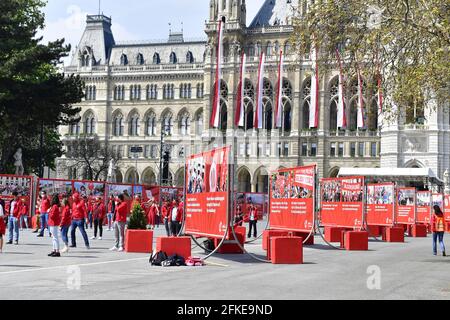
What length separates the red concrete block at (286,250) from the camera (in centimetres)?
2069

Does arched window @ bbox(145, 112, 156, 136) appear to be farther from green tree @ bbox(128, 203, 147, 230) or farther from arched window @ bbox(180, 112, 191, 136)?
green tree @ bbox(128, 203, 147, 230)

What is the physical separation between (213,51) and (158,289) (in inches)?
3191

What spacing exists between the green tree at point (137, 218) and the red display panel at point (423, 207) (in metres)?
24.4

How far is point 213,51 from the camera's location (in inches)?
3681

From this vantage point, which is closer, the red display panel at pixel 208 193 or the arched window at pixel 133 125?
the red display panel at pixel 208 193

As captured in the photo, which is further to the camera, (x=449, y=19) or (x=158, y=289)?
(x=449, y=19)

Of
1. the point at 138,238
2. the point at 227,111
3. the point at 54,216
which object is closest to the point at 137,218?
the point at 138,238

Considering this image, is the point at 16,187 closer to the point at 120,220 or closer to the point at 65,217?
the point at 120,220

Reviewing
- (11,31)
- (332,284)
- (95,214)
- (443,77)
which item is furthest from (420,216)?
(332,284)

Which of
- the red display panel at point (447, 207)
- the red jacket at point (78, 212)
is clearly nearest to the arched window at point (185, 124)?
the red display panel at point (447, 207)

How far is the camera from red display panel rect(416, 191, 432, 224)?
44.1 metres

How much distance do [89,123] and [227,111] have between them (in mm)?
24506

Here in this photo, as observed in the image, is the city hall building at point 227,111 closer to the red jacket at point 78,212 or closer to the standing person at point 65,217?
the red jacket at point 78,212
